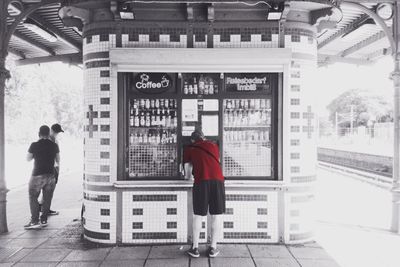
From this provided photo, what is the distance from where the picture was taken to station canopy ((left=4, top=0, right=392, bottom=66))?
711cm

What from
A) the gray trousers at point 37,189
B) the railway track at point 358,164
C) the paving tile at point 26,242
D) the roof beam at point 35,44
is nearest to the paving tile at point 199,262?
the paving tile at point 26,242

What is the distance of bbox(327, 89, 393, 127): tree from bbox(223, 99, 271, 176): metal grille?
52.2 m

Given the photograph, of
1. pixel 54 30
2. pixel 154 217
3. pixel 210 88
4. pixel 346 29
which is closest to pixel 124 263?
pixel 154 217

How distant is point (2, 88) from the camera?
6594mm

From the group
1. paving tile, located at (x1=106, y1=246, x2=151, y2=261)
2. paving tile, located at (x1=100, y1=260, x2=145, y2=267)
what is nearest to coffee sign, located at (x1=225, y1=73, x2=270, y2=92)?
paving tile, located at (x1=106, y1=246, x2=151, y2=261)

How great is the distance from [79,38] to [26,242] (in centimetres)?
523

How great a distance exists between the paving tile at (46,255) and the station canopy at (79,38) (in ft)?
12.0

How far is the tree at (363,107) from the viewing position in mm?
55656

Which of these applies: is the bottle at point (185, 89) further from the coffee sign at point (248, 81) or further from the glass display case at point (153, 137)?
the coffee sign at point (248, 81)

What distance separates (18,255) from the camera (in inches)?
214

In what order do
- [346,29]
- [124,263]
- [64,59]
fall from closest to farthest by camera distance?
1. [124,263]
2. [346,29]
3. [64,59]

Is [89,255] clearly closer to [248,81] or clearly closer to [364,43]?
[248,81]

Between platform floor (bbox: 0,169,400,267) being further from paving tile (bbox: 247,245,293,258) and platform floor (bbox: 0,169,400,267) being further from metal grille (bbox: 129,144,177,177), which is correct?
metal grille (bbox: 129,144,177,177)

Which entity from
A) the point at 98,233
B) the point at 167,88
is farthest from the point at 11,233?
the point at 167,88
